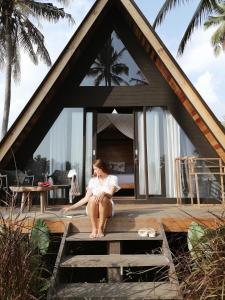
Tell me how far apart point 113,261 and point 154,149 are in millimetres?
3903

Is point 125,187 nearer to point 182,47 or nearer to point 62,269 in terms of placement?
point 62,269

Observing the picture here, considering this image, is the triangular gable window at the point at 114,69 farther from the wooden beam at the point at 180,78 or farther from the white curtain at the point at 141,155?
the wooden beam at the point at 180,78

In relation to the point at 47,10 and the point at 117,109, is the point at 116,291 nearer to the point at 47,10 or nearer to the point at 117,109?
the point at 117,109

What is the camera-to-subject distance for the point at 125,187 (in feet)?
33.1

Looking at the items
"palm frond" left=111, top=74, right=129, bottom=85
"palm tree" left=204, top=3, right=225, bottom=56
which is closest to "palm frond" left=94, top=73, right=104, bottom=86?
"palm frond" left=111, top=74, right=129, bottom=85

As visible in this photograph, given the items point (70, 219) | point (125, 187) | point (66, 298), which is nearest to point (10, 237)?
point (66, 298)

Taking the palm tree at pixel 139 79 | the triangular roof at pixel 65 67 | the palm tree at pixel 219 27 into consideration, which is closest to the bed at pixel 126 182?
the palm tree at pixel 139 79

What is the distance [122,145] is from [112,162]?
2.59 ft

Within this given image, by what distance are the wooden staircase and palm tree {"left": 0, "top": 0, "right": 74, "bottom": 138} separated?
14.7 m

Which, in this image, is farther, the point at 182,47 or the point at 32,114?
the point at 182,47

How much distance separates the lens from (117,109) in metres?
7.95

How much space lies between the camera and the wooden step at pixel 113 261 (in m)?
3.70

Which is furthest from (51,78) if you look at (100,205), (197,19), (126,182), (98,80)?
(197,19)

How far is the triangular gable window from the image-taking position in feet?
25.3
